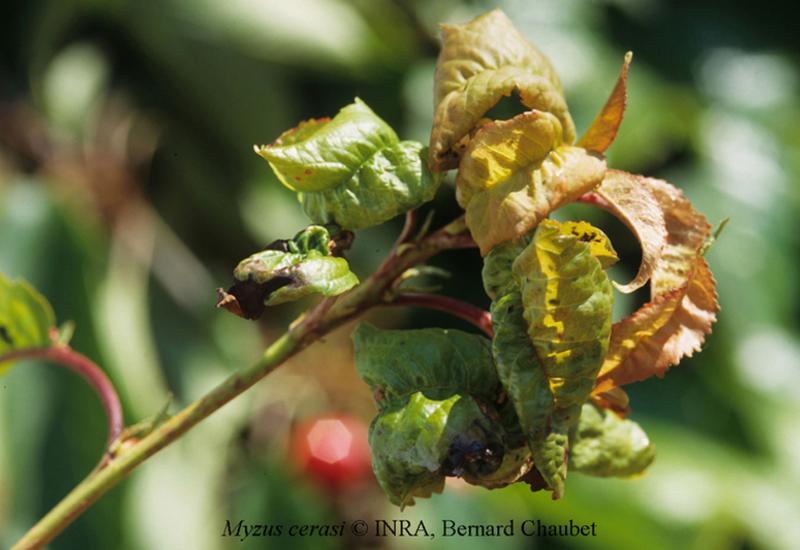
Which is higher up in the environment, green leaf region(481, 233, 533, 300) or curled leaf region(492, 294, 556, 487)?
green leaf region(481, 233, 533, 300)

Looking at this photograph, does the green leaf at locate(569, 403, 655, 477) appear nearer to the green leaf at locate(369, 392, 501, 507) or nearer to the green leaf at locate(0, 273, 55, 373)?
the green leaf at locate(369, 392, 501, 507)

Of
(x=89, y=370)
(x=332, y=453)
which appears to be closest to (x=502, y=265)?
(x=89, y=370)

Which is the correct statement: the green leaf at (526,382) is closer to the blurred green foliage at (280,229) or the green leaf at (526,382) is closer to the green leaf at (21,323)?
the green leaf at (21,323)

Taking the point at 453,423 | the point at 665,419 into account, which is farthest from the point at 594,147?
the point at 665,419

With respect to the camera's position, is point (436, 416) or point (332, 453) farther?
point (332, 453)

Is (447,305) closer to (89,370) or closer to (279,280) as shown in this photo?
(279,280)

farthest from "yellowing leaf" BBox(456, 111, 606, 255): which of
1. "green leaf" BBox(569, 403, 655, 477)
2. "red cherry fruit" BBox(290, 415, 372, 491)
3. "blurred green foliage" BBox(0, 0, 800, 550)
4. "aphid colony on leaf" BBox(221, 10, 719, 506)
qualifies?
"red cherry fruit" BBox(290, 415, 372, 491)
